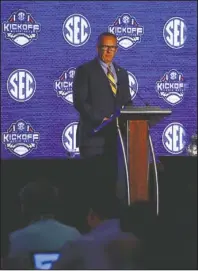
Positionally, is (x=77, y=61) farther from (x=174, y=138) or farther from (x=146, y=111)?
(x=146, y=111)

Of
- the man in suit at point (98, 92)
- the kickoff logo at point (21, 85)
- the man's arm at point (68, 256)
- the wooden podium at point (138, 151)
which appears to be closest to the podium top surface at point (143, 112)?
the wooden podium at point (138, 151)

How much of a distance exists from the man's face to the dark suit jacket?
2.2 inches

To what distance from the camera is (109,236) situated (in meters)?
2.34

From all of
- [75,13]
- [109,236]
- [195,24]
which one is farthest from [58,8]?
[109,236]

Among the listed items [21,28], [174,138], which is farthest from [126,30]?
[174,138]

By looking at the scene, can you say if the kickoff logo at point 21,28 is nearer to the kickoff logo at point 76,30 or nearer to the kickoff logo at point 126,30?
the kickoff logo at point 76,30

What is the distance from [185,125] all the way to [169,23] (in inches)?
33.2

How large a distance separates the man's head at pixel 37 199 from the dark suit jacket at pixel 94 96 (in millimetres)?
2011

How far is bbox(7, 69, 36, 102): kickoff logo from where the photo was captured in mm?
5652

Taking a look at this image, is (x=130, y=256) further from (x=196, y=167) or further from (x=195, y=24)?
(x=195, y=24)

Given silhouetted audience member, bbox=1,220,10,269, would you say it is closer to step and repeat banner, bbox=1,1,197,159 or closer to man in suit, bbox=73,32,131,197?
man in suit, bbox=73,32,131,197

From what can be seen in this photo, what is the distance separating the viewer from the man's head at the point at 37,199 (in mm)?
2770

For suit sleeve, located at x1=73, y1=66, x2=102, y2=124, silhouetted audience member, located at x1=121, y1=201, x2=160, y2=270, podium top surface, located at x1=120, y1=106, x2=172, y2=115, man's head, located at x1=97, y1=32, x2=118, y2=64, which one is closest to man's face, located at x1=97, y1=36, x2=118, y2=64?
man's head, located at x1=97, y1=32, x2=118, y2=64

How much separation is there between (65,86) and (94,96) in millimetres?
830
